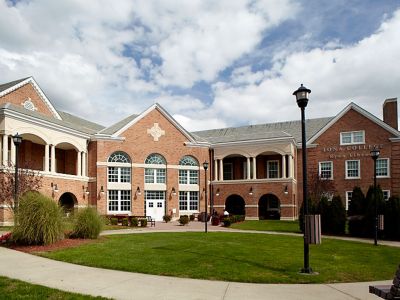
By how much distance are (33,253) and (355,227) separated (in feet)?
56.0

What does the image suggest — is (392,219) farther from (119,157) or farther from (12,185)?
(119,157)

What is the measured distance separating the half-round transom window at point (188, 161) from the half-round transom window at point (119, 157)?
533cm

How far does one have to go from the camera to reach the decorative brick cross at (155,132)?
123 ft

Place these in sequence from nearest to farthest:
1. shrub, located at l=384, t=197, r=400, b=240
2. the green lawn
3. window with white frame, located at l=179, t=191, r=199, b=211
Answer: shrub, located at l=384, t=197, r=400, b=240 → the green lawn → window with white frame, located at l=179, t=191, r=199, b=211

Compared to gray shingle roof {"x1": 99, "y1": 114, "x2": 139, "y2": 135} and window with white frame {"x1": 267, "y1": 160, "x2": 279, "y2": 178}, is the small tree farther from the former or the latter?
window with white frame {"x1": 267, "y1": 160, "x2": 279, "y2": 178}

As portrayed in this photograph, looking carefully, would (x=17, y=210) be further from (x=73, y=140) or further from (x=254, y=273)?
(x=73, y=140)

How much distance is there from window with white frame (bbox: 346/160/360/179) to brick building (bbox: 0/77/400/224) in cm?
9

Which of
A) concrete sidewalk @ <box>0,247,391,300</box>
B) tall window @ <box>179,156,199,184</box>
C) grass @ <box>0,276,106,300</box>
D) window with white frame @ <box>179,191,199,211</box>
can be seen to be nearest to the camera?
grass @ <box>0,276,106,300</box>

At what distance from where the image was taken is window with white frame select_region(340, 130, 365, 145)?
37.0m

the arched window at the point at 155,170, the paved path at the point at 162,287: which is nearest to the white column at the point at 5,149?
the arched window at the point at 155,170

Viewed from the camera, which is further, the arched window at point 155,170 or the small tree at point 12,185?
the arched window at point 155,170

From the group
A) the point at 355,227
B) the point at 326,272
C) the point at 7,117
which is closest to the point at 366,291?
the point at 326,272

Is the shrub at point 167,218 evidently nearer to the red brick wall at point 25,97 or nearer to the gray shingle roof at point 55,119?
the gray shingle roof at point 55,119

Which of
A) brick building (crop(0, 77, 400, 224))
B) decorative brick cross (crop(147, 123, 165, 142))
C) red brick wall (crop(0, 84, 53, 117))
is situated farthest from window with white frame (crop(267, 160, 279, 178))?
red brick wall (crop(0, 84, 53, 117))
